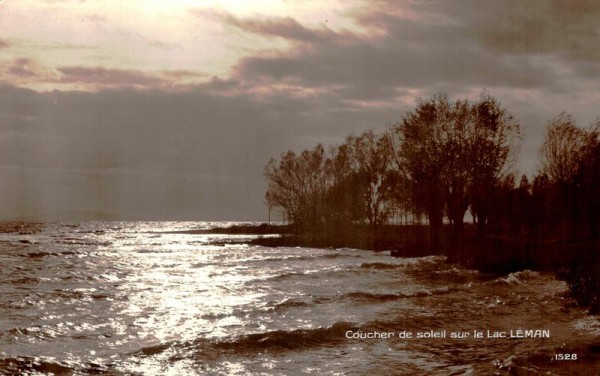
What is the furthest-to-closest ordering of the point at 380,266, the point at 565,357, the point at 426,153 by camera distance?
the point at 426,153 < the point at 380,266 < the point at 565,357

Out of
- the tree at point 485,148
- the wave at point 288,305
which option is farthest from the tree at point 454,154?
the wave at point 288,305

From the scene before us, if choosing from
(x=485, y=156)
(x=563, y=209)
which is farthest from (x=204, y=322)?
(x=563, y=209)

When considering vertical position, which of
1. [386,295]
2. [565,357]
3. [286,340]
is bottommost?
[386,295]

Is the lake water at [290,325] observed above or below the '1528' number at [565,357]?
below

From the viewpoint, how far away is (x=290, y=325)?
18.5 m

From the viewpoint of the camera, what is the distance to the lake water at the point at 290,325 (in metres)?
13.3

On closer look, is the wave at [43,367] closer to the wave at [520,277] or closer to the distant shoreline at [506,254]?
the distant shoreline at [506,254]

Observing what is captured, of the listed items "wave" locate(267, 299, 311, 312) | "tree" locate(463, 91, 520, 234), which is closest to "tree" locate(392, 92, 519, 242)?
"tree" locate(463, 91, 520, 234)

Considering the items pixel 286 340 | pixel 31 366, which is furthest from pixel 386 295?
pixel 31 366

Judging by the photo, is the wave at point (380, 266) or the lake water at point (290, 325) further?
the wave at point (380, 266)

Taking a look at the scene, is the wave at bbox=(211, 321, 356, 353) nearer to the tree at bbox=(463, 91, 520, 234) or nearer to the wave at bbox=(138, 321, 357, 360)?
the wave at bbox=(138, 321, 357, 360)

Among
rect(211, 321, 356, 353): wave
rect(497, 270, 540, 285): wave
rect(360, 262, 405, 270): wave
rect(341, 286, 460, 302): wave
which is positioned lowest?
rect(360, 262, 405, 270): wave

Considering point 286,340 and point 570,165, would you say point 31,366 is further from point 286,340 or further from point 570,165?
point 570,165

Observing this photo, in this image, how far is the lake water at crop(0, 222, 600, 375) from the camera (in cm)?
1334
